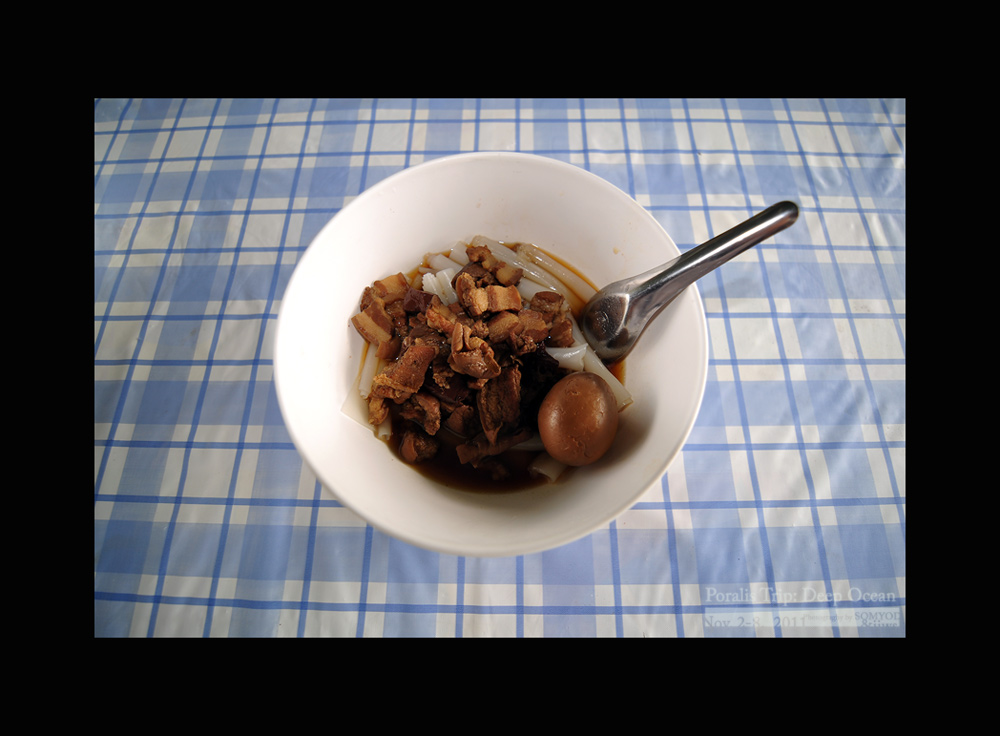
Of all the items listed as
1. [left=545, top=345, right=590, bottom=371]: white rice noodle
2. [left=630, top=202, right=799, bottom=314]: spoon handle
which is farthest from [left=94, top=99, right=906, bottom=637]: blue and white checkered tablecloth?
[left=630, top=202, right=799, bottom=314]: spoon handle

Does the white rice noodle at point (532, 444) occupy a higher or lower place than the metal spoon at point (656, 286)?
lower

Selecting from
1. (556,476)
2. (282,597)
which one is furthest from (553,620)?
(282,597)

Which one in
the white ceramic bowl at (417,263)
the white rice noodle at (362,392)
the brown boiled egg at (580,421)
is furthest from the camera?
the white rice noodle at (362,392)

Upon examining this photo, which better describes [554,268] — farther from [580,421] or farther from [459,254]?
[580,421]

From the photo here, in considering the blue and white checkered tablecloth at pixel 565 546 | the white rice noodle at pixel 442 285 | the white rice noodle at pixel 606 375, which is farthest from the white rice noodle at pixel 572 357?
the blue and white checkered tablecloth at pixel 565 546

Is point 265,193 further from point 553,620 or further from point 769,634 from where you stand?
point 769,634

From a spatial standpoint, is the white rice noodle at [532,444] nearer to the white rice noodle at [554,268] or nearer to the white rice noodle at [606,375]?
the white rice noodle at [606,375]
